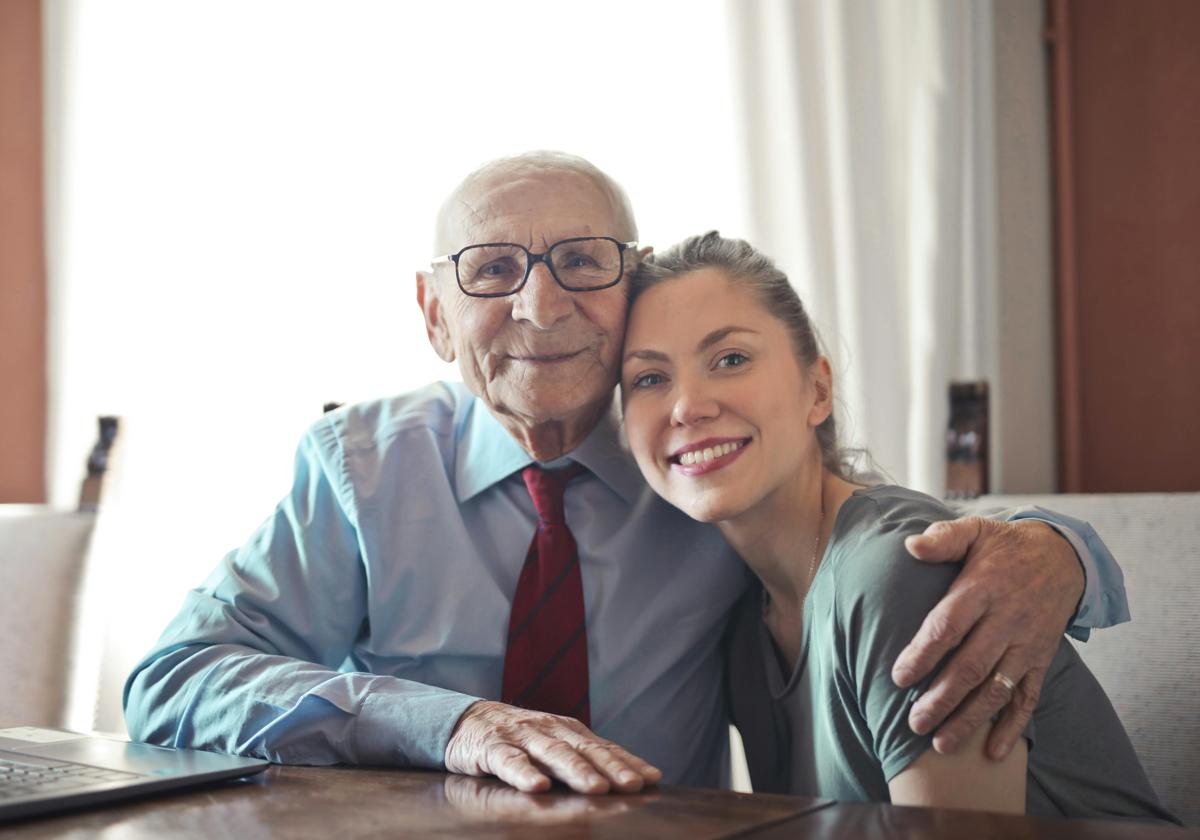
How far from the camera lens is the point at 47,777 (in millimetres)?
958

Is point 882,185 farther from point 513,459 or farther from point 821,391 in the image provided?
point 513,459

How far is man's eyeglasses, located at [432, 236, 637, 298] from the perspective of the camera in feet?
4.69

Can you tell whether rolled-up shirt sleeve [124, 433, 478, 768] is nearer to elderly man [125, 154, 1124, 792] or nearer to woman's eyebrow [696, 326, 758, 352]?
elderly man [125, 154, 1124, 792]

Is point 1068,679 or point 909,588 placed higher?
point 909,588

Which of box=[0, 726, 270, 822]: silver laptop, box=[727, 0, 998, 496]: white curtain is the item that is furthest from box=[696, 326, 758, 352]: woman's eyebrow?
box=[727, 0, 998, 496]: white curtain

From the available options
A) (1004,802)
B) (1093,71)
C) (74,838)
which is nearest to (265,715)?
(74,838)

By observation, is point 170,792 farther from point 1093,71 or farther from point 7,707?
point 1093,71

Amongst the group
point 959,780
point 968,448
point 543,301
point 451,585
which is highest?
point 543,301

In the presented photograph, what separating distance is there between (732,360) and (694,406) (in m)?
0.09

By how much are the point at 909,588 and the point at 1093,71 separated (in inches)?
64.2

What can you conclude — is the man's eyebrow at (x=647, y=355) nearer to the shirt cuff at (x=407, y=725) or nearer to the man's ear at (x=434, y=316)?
the man's ear at (x=434, y=316)

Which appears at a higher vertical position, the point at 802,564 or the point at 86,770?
the point at 802,564

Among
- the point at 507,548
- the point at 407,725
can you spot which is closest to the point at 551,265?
the point at 507,548

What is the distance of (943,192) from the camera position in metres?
2.20
